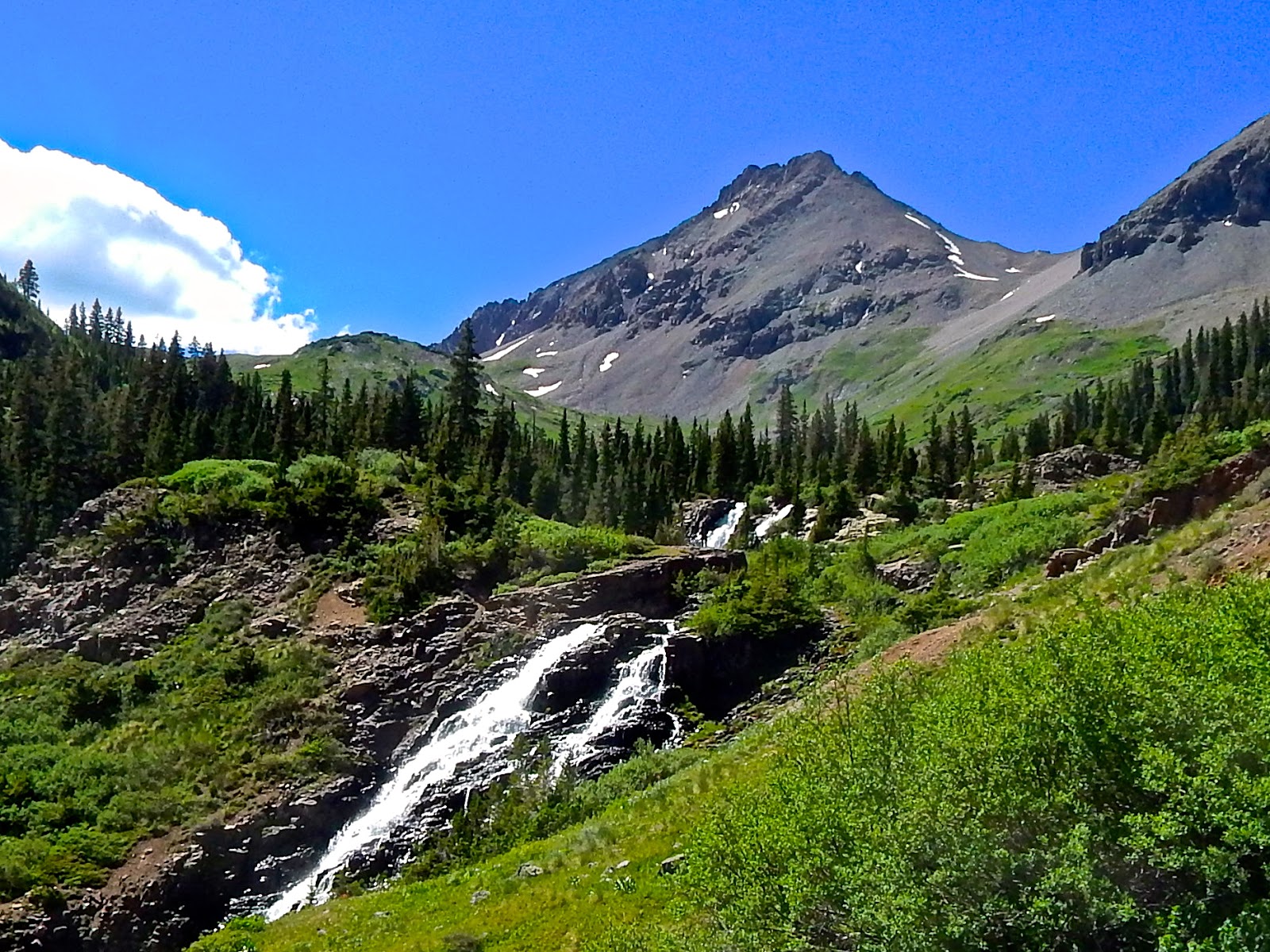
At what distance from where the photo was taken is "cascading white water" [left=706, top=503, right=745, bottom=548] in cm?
8350

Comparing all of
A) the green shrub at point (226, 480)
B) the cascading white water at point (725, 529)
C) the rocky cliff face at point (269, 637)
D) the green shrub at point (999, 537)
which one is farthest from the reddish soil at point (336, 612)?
the cascading white water at point (725, 529)

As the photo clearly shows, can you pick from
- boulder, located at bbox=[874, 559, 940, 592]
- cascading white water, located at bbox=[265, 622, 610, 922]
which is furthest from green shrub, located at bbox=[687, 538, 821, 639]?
boulder, located at bbox=[874, 559, 940, 592]

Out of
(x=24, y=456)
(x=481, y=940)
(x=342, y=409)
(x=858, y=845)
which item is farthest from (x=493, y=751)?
(x=342, y=409)

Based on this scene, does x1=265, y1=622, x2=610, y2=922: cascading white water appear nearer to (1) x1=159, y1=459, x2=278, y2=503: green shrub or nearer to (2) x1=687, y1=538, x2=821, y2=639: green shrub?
(2) x1=687, y1=538, x2=821, y2=639: green shrub

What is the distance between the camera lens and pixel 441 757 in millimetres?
38250

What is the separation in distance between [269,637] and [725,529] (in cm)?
4597

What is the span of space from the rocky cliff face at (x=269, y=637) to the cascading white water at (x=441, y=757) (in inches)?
25.4

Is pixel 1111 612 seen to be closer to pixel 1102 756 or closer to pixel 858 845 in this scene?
pixel 1102 756

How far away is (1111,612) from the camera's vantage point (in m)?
16.0

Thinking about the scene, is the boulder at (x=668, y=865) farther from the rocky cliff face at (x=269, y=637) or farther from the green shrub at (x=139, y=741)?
the green shrub at (x=139, y=741)

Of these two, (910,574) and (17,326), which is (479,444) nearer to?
(910,574)

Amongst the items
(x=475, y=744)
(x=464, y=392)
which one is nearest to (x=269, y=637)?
(x=475, y=744)

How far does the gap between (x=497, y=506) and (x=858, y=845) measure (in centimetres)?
5102

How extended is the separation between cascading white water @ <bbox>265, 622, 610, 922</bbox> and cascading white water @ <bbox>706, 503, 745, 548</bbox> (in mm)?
41388
